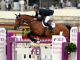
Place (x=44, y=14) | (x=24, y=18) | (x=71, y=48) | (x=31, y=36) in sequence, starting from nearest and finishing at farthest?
(x=71, y=48) → (x=31, y=36) → (x=24, y=18) → (x=44, y=14)

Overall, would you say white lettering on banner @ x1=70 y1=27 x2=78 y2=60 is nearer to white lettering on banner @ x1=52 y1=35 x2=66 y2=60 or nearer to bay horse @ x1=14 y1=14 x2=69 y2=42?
white lettering on banner @ x1=52 y1=35 x2=66 y2=60

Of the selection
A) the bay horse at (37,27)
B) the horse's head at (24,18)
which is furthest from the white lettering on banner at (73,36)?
the horse's head at (24,18)

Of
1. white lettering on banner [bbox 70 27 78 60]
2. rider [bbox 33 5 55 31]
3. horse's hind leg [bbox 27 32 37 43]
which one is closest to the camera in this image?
white lettering on banner [bbox 70 27 78 60]

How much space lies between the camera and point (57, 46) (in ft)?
25.6

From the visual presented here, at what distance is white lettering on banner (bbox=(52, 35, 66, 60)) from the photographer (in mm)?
7777

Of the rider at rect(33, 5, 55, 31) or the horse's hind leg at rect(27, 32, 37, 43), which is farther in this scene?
the rider at rect(33, 5, 55, 31)

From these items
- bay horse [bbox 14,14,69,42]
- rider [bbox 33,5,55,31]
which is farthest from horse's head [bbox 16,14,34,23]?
rider [bbox 33,5,55,31]

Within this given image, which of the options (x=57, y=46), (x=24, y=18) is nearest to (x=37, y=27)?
(x=24, y=18)

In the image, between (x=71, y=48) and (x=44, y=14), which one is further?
(x=44, y=14)

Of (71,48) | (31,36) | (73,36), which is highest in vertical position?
(73,36)

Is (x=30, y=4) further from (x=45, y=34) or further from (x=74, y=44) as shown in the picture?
(x=74, y=44)

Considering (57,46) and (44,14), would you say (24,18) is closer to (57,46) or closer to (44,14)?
(44,14)

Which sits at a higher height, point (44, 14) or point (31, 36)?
point (44, 14)

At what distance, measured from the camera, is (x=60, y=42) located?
25.5 feet
